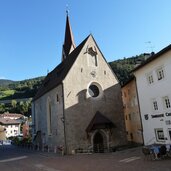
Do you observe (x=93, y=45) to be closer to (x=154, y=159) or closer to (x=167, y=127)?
(x=167, y=127)

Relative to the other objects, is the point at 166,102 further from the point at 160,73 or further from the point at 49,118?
the point at 49,118

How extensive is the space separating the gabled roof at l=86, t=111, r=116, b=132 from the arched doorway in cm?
150

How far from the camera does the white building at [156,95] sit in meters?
20.2

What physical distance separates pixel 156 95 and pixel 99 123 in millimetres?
8422

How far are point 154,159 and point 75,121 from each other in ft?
42.6

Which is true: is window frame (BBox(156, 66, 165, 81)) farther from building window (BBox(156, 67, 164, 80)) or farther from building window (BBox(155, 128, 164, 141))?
building window (BBox(155, 128, 164, 141))

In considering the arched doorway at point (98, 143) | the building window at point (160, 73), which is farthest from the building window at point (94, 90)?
the building window at point (160, 73)

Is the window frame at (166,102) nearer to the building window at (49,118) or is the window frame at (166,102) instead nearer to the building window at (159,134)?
the building window at (159,134)

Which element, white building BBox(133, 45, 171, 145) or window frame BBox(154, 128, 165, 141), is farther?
window frame BBox(154, 128, 165, 141)

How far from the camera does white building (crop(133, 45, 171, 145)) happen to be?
2022 cm

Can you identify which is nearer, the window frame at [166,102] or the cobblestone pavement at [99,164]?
the cobblestone pavement at [99,164]

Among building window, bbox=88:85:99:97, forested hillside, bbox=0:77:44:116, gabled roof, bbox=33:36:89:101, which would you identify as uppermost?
forested hillside, bbox=0:77:44:116

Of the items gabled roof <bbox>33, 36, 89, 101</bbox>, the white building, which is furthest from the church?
the white building

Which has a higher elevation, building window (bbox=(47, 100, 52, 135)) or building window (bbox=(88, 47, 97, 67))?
building window (bbox=(88, 47, 97, 67))
